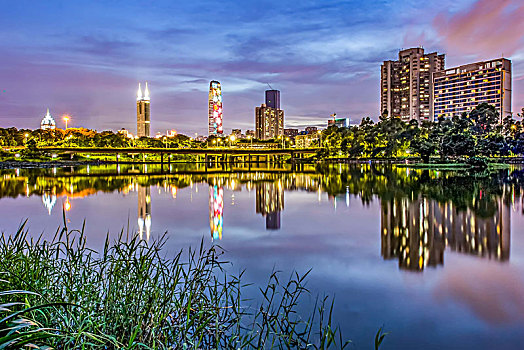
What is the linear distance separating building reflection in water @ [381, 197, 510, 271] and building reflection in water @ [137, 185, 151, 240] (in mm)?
11224

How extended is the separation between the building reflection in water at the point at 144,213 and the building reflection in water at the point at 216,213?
3.28m

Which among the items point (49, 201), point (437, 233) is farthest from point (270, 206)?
point (49, 201)

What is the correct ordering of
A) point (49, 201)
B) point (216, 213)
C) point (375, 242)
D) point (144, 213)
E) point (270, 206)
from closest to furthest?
point (375, 242), point (144, 213), point (216, 213), point (270, 206), point (49, 201)

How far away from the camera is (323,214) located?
1014 inches

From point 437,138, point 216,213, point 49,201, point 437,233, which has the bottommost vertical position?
point 216,213

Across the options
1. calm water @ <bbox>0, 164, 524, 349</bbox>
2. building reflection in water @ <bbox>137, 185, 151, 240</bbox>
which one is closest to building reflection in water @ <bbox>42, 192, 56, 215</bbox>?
calm water @ <bbox>0, 164, 524, 349</bbox>

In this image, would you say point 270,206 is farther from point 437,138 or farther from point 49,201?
point 437,138

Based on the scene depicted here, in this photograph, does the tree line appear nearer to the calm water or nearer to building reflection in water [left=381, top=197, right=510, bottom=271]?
the calm water

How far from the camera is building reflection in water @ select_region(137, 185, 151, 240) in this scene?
20578 mm

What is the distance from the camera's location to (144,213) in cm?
2658

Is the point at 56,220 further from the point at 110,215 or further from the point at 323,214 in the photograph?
the point at 323,214

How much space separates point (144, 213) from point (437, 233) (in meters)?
17.8

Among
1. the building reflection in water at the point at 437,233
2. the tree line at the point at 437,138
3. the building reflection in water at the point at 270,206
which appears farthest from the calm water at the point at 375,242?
the tree line at the point at 437,138

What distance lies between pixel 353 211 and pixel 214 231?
10.3 meters
